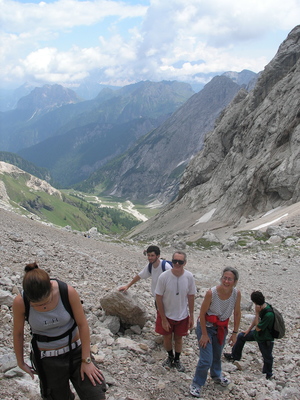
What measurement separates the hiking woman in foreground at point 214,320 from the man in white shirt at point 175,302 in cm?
62

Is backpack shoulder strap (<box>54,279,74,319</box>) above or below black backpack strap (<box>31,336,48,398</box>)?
above

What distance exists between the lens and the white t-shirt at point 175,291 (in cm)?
809

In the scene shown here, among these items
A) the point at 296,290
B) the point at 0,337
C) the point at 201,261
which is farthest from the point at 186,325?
the point at 201,261

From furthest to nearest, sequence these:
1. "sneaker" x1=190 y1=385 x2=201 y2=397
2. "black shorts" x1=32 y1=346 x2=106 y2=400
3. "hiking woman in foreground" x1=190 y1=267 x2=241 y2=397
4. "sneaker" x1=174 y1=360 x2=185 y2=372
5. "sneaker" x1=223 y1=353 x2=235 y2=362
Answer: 1. "sneaker" x1=223 y1=353 x2=235 y2=362
2. "sneaker" x1=174 y1=360 x2=185 y2=372
3. "hiking woman in foreground" x1=190 y1=267 x2=241 y2=397
4. "sneaker" x1=190 y1=385 x2=201 y2=397
5. "black shorts" x1=32 y1=346 x2=106 y2=400

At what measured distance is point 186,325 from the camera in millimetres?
8398

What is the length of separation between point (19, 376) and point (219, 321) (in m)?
4.56

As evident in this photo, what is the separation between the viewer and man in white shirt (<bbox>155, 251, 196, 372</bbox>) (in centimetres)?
809

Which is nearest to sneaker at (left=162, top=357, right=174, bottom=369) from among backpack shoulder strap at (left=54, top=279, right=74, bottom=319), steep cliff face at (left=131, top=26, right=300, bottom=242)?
backpack shoulder strap at (left=54, top=279, right=74, bottom=319)

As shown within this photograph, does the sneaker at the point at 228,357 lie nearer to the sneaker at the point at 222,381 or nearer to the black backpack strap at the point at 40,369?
the sneaker at the point at 222,381

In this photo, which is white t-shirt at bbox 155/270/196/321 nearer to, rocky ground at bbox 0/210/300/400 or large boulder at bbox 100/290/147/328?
rocky ground at bbox 0/210/300/400

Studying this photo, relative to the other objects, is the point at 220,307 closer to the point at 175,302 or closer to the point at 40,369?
the point at 175,302

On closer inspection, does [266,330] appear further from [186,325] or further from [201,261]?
[201,261]

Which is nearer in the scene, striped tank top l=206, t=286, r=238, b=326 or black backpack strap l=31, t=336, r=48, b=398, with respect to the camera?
black backpack strap l=31, t=336, r=48, b=398

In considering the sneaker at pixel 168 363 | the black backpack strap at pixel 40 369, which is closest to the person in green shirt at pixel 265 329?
the sneaker at pixel 168 363
